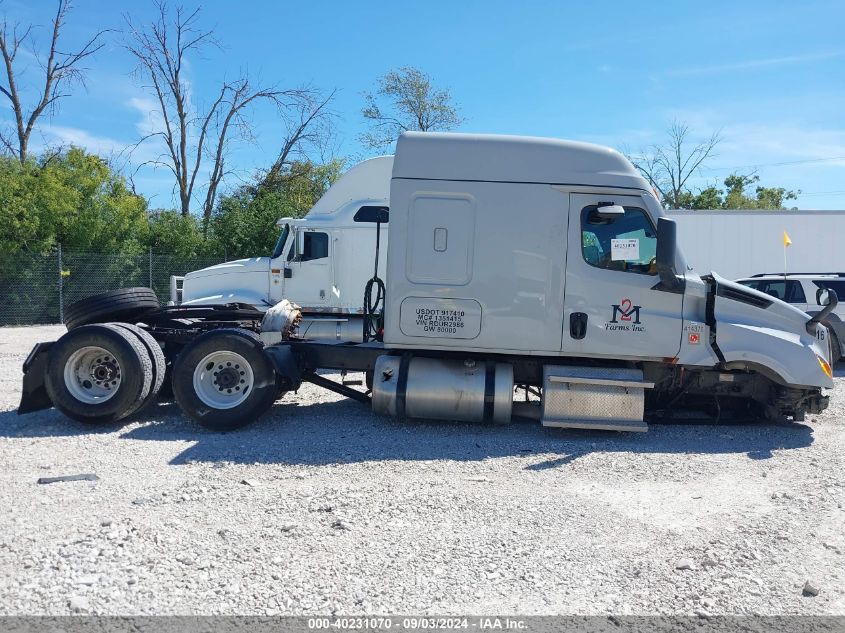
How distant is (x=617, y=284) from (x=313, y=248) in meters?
6.68

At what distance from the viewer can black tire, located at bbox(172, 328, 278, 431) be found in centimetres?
694

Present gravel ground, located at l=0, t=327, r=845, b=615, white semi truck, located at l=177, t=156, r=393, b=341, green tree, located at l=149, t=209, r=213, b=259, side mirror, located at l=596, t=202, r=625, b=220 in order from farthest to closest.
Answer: green tree, located at l=149, t=209, r=213, b=259 < white semi truck, located at l=177, t=156, r=393, b=341 < side mirror, located at l=596, t=202, r=625, b=220 < gravel ground, located at l=0, t=327, r=845, b=615

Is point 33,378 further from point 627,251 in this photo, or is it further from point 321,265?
point 627,251

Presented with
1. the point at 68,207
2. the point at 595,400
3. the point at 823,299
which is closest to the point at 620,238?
the point at 595,400

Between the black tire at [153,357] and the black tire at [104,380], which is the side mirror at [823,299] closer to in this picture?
the black tire at [153,357]

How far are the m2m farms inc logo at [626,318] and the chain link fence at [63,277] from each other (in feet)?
60.0

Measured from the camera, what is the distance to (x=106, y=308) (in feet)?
24.8

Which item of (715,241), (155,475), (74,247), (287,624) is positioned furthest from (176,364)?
(74,247)

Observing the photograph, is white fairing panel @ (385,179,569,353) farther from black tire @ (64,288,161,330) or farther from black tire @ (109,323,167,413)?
black tire @ (64,288,161,330)

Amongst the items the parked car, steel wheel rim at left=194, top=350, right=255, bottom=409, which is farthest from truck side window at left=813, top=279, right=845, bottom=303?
steel wheel rim at left=194, top=350, right=255, bottom=409

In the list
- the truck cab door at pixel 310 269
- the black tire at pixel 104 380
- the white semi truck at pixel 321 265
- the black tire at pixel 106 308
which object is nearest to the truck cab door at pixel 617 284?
the black tire at pixel 104 380

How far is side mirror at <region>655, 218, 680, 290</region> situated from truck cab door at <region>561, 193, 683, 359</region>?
195 mm

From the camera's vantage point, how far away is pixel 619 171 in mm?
6855

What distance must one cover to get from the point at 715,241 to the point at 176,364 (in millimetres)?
14558
